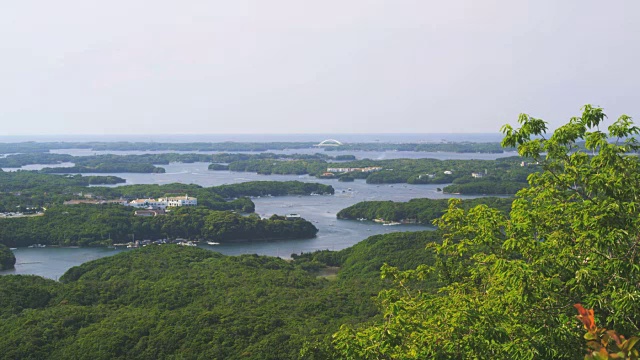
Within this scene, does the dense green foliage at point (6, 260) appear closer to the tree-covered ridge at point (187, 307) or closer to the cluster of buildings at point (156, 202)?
the tree-covered ridge at point (187, 307)

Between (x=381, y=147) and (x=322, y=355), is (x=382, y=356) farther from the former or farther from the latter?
(x=381, y=147)

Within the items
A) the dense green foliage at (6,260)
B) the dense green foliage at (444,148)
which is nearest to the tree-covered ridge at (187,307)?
the dense green foliage at (6,260)

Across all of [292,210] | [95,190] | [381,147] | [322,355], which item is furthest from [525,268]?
[381,147]

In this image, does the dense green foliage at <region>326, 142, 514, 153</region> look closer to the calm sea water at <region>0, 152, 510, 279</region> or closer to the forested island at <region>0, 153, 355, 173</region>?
the forested island at <region>0, 153, 355, 173</region>

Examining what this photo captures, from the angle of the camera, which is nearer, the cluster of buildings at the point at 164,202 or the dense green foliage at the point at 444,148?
the cluster of buildings at the point at 164,202

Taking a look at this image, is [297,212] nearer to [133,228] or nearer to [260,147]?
[133,228]

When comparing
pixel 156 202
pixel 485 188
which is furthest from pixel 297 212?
pixel 485 188
